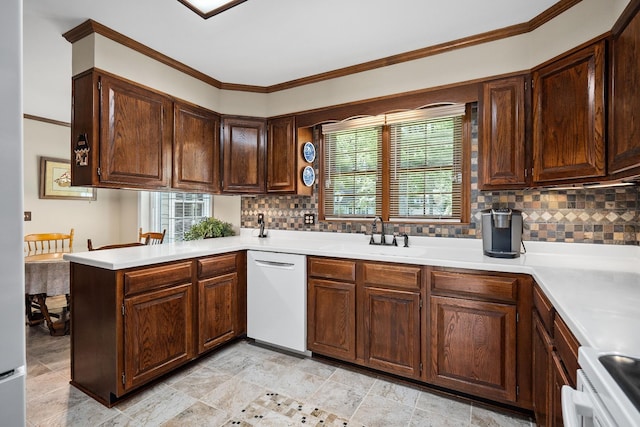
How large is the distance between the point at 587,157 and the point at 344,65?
1.91 m

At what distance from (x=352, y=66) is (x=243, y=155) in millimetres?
1327

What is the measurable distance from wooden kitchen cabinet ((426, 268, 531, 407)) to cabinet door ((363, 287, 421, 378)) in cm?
10

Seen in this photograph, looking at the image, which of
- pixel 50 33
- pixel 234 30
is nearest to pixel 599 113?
pixel 234 30

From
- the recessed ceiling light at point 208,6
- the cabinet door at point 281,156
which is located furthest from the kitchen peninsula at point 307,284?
the recessed ceiling light at point 208,6

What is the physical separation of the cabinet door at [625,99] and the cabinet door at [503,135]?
20.5 inches

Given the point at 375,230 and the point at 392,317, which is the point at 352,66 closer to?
the point at 375,230

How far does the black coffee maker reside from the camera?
2064mm

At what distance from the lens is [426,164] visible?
8.91 feet

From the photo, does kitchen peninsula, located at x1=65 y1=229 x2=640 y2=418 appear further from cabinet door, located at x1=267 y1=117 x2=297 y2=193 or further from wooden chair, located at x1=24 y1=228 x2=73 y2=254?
wooden chair, located at x1=24 y1=228 x2=73 y2=254

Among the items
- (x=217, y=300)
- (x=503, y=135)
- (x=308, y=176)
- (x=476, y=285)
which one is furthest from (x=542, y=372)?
(x=308, y=176)

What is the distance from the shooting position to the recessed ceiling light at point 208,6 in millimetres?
1888

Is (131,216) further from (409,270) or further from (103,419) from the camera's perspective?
(409,270)

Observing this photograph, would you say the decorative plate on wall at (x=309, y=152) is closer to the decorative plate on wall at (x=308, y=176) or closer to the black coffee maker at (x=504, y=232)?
the decorative plate on wall at (x=308, y=176)

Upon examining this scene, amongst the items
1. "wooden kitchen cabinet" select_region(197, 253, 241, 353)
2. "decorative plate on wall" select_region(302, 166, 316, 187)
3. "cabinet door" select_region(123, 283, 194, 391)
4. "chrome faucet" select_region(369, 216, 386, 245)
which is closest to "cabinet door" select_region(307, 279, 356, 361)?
"chrome faucet" select_region(369, 216, 386, 245)
